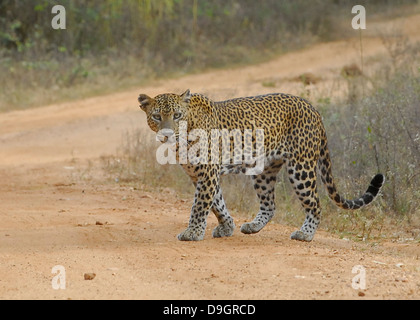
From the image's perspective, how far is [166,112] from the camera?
757 cm

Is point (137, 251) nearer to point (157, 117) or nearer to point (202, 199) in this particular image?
point (202, 199)

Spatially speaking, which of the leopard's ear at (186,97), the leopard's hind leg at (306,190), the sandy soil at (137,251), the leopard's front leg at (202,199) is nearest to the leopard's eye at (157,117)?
the leopard's ear at (186,97)

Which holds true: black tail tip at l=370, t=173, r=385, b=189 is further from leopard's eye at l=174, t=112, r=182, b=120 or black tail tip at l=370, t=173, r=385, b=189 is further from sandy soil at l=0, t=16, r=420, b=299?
leopard's eye at l=174, t=112, r=182, b=120

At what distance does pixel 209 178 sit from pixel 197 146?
0.32 m

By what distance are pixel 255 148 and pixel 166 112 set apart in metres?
1.01

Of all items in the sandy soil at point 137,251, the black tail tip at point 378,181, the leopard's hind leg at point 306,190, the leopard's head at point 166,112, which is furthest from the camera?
the leopard's hind leg at point 306,190

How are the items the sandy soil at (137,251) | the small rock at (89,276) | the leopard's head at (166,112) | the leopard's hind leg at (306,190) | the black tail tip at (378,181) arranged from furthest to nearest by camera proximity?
the leopard's hind leg at (306,190), the black tail tip at (378,181), the leopard's head at (166,112), the small rock at (89,276), the sandy soil at (137,251)

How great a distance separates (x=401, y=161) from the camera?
1023 cm

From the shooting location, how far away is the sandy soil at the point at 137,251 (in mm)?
5961

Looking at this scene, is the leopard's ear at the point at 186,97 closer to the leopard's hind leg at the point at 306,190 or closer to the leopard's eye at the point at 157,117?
the leopard's eye at the point at 157,117

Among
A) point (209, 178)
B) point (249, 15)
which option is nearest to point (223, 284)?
point (209, 178)

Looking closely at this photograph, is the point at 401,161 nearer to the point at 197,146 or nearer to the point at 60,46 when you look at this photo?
the point at 197,146

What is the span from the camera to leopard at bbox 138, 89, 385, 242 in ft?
25.4

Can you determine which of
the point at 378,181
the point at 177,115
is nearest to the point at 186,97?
the point at 177,115
